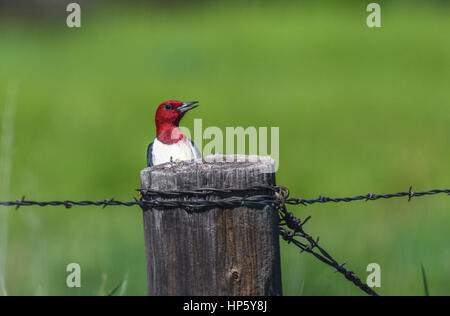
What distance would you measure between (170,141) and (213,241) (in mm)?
1974

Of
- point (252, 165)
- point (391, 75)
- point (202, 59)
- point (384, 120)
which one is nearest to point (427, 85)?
point (391, 75)

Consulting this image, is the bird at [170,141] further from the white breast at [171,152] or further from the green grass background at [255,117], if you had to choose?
the green grass background at [255,117]

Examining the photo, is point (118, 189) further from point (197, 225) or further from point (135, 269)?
point (197, 225)

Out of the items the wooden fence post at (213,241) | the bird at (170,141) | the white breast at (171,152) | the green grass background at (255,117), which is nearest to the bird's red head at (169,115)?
the bird at (170,141)

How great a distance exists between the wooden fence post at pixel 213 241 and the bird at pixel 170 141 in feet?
4.49

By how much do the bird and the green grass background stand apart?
2.69ft

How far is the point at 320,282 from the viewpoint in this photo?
5.51 meters

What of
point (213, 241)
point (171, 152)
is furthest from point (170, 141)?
point (213, 241)

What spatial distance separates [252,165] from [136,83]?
1252 centimetres

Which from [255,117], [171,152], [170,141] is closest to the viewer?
[171,152]

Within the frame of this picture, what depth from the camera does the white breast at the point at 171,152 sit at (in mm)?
4453

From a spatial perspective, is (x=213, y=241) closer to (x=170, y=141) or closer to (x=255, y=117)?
(x=170, y=141)

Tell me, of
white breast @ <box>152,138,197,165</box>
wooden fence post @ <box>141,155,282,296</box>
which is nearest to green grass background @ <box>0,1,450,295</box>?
white breast @ <box>152,138,197,165</box>

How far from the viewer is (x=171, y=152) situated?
4523mm
